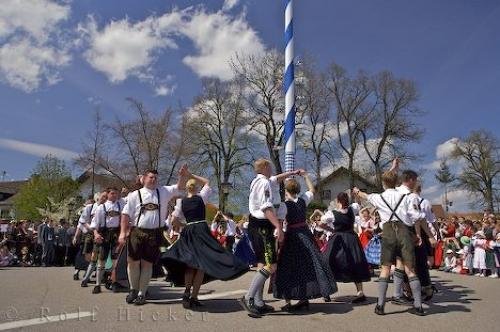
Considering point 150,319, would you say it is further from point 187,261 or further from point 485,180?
point 485,180

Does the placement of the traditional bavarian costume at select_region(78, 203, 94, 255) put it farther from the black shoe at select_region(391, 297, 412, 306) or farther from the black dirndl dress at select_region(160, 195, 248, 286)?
the black shoe at select_region(391, 297, 412, 306)

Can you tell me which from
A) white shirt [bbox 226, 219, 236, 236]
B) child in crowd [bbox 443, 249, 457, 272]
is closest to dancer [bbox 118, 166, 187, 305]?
white shirt [bbox 226, 219, 236, 236]

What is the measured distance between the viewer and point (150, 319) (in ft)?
18.7

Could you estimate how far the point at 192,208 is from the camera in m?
6.75

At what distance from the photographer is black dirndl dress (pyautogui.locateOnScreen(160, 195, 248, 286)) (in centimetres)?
639

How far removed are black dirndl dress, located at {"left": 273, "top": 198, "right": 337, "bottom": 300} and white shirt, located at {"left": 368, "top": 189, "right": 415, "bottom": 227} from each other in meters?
1.05

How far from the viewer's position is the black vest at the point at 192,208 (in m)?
6.76

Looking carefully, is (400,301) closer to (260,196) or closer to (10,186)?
(260,196)

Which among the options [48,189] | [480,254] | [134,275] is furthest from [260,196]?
[48,189]

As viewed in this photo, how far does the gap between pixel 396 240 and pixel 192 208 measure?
2885 mm

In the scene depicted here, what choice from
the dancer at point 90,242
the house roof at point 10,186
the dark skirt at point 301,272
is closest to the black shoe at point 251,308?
the dark skirt at point 301,272

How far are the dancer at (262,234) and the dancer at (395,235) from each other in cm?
150

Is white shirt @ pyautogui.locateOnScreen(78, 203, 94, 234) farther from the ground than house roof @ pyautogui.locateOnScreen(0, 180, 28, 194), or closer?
closer

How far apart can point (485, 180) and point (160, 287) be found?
49346mm
